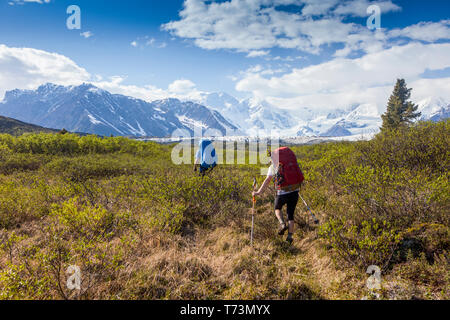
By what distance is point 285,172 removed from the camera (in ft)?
16.6

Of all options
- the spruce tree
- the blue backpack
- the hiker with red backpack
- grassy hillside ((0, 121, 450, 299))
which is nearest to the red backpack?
the hiker with red backpack

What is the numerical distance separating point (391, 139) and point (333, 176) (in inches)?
122

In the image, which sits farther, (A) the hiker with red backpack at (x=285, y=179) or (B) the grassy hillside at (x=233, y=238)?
(A) the hiker with red backpack at (x=285, y=179)

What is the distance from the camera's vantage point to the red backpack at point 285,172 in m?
5.07

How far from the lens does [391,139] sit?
28.2 feet

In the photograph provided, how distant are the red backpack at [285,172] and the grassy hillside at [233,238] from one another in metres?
1.18

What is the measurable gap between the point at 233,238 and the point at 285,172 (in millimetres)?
2137

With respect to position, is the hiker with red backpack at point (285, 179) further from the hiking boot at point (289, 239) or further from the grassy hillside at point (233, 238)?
the grassy hillside at point (233, 238)

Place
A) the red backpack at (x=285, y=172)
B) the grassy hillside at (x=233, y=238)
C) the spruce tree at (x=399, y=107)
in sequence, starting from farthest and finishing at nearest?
1. the spruce tree at (x=399, y=107)
2. the red backpack at (x=285, y=172)
3. the grassy hillside at (x=233, y=238)

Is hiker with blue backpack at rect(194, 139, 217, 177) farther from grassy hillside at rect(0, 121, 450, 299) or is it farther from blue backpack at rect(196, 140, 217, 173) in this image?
grassy hillside at rect(0, 121, 450, 299)

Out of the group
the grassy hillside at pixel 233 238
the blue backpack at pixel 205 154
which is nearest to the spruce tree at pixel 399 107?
the grassy hillside at pixel 233 238

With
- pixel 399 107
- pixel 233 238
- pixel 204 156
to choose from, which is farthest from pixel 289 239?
pixel 399 107
